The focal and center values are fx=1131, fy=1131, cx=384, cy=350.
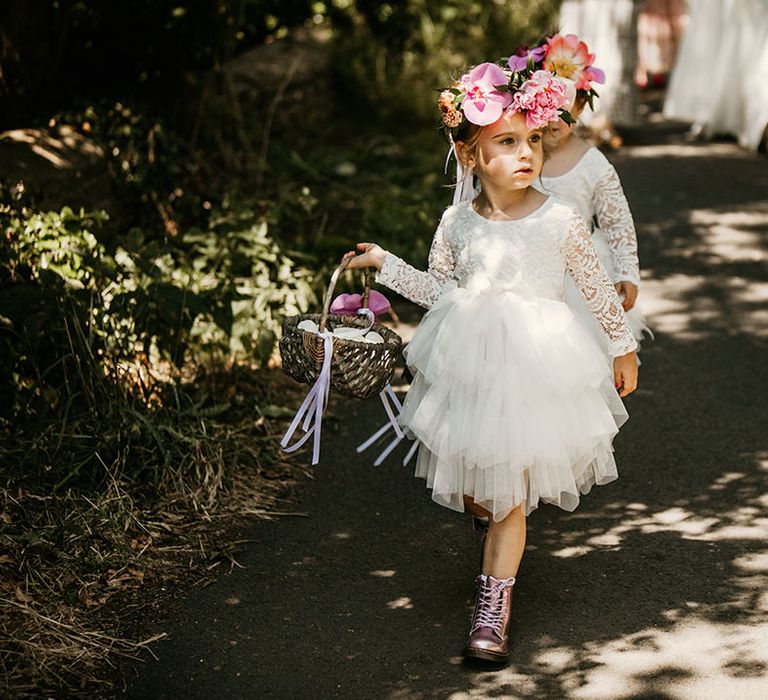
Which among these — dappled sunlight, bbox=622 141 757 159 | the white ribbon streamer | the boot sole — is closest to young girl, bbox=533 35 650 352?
the white ribbon streamer

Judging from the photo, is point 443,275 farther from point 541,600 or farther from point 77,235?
point 77,235

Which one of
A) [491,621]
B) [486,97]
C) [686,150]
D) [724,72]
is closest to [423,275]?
[486,97]

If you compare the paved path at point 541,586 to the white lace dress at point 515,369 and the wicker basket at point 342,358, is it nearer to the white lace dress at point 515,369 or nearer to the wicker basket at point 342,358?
the white lace dress at point 515,369

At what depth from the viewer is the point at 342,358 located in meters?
3.59

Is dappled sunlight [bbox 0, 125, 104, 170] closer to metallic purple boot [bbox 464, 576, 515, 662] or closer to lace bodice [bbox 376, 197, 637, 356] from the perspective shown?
lace bodice [bbox 376, 197, 637, 356]

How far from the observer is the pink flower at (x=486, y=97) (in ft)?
12.0

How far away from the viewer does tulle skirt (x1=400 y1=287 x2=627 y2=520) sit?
362cm

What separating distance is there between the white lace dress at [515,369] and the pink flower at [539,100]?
0.29 metres

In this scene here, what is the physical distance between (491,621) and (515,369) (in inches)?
32.4

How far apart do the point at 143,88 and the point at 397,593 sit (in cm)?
545

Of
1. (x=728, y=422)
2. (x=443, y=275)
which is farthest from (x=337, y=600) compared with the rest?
(x=728, y=422)

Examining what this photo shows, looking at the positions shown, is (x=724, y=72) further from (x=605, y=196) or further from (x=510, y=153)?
(x=510, y=153)

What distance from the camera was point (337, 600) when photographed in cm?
407

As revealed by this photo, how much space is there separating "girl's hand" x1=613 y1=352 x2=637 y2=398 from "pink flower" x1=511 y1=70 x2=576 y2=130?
0.86 metres
